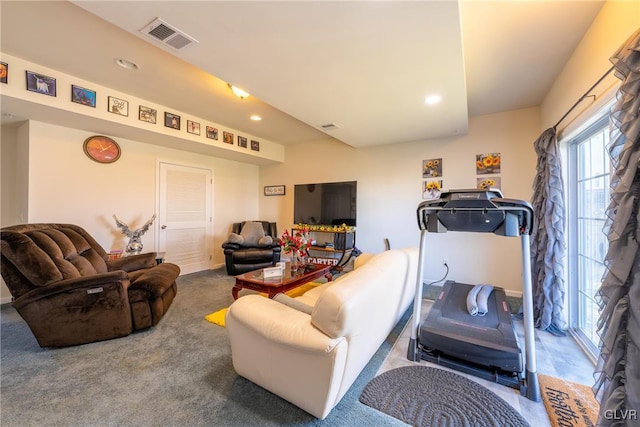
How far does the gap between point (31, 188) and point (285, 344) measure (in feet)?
13.1

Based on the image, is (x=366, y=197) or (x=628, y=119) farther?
(x=366, y=197)

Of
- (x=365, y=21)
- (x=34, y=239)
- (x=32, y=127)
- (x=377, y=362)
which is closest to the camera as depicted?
(x=365, y=21)

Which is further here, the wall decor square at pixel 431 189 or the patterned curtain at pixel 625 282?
the wall decor square at pixel 431 189

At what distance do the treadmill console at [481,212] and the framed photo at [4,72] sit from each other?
4182mm

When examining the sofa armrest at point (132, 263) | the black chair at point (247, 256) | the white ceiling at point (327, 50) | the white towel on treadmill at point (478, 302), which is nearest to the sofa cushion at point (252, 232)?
the black chair at point (247, 256)

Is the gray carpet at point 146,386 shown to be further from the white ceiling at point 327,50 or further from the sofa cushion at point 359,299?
the white ceiling at point 327,50

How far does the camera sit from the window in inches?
83.0

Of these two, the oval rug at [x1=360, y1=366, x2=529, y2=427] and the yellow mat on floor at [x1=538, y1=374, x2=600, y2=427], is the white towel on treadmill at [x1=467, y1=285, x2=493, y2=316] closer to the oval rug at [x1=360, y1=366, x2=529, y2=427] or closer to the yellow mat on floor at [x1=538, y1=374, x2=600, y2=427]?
the yellow mat on floor at [x1=538, y1=374, x2=600, y2=427]

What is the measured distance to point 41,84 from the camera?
2621 millimetres

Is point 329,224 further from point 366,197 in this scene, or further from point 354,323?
point 354,323

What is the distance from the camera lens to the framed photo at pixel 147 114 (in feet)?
11.2

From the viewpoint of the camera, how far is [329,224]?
491cm

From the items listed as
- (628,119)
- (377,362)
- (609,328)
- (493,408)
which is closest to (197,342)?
(377,362)

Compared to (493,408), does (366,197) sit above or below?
above
